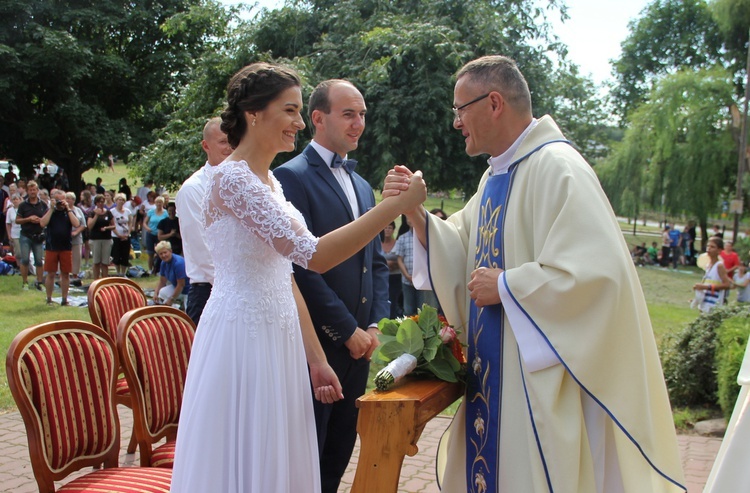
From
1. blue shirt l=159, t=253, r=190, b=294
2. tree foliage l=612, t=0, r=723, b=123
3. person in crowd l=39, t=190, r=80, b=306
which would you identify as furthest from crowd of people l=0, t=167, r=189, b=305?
tree foliage l=612, t=0, r=723, b=123

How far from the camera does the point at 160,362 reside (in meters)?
3.38

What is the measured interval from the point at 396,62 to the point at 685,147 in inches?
955

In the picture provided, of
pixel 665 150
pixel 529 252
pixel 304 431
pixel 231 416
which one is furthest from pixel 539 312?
pixel 665 150

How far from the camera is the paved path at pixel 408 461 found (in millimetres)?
4527

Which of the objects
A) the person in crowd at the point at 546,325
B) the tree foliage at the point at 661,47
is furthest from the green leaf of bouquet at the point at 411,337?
the tree foliage at the point at 661,47

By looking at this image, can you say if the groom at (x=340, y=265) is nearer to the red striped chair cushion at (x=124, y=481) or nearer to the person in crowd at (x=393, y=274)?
the red striped chair cushion at (x=124, y=481)

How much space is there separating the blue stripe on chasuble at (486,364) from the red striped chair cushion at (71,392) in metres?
1.56

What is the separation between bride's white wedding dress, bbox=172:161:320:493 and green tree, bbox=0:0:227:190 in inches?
784

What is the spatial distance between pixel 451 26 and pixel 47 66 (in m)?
16.9

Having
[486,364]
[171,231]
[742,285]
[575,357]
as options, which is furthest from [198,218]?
[742,285]

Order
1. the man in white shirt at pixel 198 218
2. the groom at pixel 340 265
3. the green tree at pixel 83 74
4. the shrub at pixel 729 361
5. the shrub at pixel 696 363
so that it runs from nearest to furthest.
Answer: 1. the groom at pixel 340 265
2. the man in white shirt at pixel 198 218
3. the shrub at pixel 729 361
4. the shrub at pixel 696 363
5. the green tree at pixel 83 74

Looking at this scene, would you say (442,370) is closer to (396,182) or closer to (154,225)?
(396,182)

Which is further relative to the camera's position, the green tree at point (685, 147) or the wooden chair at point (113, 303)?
the green tree at point (685, 147)

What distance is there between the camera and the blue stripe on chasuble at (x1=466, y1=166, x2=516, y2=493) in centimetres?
267
